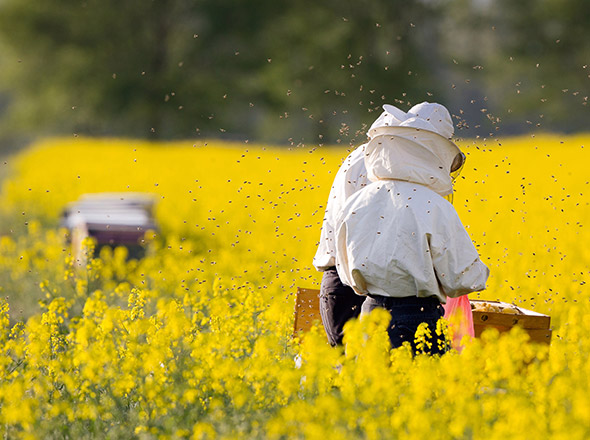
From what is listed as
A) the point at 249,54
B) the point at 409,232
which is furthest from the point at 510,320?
the point at 249,54

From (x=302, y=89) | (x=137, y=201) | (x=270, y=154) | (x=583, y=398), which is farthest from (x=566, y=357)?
(x=302, y=89)

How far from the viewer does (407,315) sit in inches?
167

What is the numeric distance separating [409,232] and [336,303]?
0.80 metres

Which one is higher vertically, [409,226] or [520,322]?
[409,226]

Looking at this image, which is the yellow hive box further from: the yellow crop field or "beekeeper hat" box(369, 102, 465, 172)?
"beekeeper hat" box(369, 102, 465, 172)

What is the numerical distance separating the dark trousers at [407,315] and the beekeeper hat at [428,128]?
2.37 ft

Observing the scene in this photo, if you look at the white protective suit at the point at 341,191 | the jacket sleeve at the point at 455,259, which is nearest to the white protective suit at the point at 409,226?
the jacket sleeve at the point at 455,259

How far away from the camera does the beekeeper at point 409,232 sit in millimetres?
4082

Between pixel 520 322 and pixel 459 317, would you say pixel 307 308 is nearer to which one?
pixel 459 317

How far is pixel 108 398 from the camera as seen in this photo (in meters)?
4.22

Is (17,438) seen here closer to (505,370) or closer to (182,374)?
(182,374)

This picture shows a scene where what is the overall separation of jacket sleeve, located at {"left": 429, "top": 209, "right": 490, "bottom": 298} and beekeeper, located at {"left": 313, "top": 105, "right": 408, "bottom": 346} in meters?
0.61

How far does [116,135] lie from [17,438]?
144 feet

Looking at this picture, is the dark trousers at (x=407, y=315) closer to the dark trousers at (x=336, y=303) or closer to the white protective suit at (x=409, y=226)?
the white protective suit at (x=409, y=226)
